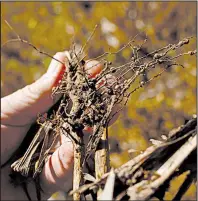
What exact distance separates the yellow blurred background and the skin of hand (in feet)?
5.56

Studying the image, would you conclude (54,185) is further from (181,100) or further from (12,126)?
(181,100)

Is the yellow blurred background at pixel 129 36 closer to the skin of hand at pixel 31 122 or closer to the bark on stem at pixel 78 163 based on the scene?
the skin of hand at pixel 31 122

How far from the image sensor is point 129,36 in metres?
3.02

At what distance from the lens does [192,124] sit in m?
0.57

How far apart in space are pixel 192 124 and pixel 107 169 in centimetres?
22

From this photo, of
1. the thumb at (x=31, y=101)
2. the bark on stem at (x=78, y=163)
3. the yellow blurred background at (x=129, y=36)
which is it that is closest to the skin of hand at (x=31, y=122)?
the thumb at (x=31, y=101)

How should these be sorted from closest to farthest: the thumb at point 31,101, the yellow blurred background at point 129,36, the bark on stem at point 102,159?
1. the bark on stem at point 102,159
2. the thumb at point 31,101
3. the yellow blurred background at point 129,36

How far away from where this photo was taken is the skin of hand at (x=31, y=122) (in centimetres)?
99

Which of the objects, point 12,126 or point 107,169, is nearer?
point 107,169

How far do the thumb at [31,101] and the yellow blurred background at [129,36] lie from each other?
1775 mm

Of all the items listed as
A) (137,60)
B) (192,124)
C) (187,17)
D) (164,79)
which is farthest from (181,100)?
(192,124)

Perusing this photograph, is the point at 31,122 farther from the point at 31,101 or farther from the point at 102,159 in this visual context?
the point at 102,159

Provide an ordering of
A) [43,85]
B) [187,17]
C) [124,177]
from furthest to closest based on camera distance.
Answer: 1. [187,17]
2. [43,85]
3. [124,177]

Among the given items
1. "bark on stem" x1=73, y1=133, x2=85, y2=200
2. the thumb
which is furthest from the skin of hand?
"bark on stem" x1=73, y1=133, x2=85, y2=200
